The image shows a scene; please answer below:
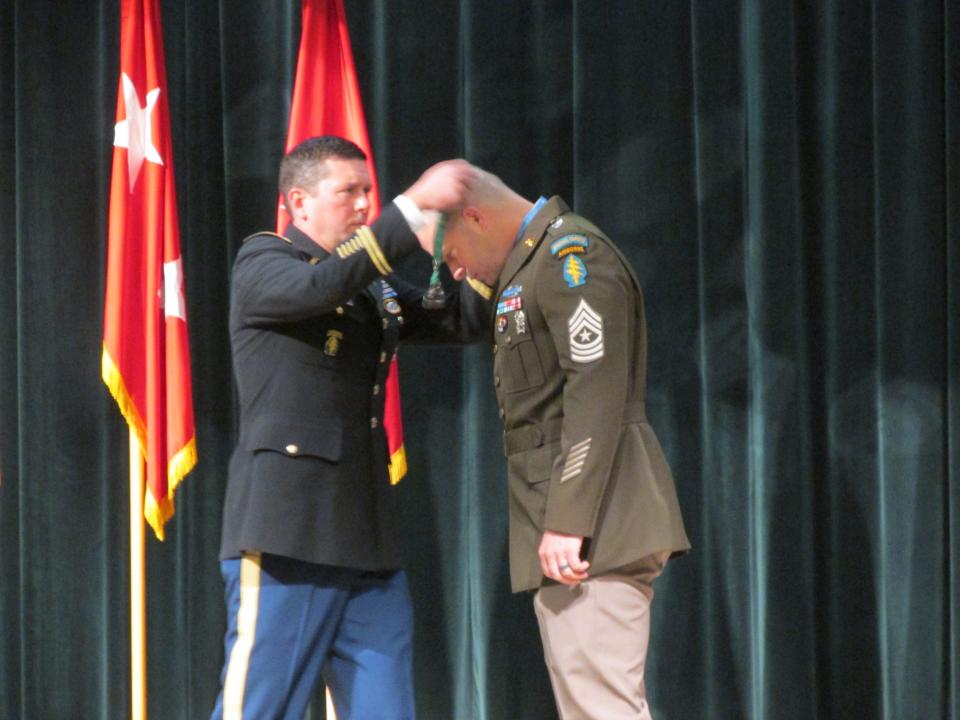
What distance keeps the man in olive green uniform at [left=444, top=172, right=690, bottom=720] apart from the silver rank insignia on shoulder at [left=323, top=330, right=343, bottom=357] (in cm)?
30

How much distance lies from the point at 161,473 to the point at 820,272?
73.3 inches

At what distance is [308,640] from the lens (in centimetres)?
217

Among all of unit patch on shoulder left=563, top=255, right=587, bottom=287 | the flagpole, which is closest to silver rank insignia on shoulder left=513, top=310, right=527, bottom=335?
unit patch on shoulder left=563, top=255, right=587, bottom=287

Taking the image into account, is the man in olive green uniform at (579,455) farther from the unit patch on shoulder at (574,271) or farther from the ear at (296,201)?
the ear at (296,201)

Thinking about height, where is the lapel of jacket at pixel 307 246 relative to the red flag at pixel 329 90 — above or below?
below

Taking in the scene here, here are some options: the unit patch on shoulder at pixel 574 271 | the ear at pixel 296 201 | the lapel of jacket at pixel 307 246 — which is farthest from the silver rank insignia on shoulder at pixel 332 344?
the unit patch on shoulder at pixel 574 271

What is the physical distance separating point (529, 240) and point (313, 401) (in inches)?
19.3

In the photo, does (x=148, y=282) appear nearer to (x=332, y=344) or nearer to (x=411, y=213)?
(x=332, y=344)

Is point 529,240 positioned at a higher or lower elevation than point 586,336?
Result: higher

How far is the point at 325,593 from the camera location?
2.19m

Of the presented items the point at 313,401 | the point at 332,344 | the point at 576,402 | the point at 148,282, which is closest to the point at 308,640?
the point at 313,401

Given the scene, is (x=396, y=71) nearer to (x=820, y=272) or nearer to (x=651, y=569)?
(x=820, y=272)

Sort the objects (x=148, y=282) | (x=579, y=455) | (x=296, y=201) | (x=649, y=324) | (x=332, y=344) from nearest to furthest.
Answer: (x=579, y=455) → (x=332, y=344) → (x=296, y=201) → (x=148, y=282) → (x=649, y=324)

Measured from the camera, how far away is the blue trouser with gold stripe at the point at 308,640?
2135mm
